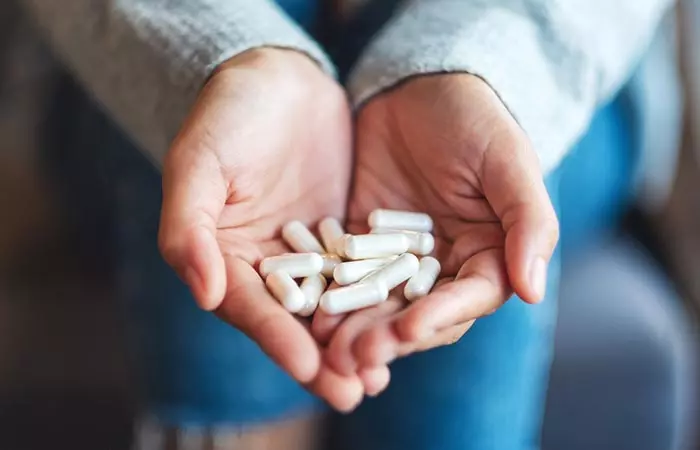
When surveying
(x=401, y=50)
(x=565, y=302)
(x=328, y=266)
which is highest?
(x=401, y=50)

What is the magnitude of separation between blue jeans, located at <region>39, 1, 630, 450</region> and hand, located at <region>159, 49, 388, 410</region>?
0.15 m

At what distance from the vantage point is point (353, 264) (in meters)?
0.61

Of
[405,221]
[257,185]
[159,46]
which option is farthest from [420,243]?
[159,46]

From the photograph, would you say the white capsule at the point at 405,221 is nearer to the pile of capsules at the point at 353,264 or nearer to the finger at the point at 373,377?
the pile of capsules at the point at 353,264

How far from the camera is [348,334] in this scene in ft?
1.64

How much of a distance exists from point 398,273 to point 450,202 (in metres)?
0.07

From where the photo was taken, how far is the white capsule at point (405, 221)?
631mm

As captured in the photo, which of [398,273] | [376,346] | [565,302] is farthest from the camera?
[565,302]

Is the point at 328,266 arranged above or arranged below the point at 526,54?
below

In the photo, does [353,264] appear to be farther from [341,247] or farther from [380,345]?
[380,345]

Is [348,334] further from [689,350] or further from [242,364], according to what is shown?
[689,350]

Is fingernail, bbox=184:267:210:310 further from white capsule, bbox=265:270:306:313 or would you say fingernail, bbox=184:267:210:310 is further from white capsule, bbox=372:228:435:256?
white capsule, bbox=372:228:435:256

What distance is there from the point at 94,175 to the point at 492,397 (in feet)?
1.48

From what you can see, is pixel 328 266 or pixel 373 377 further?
pixel 328 266
